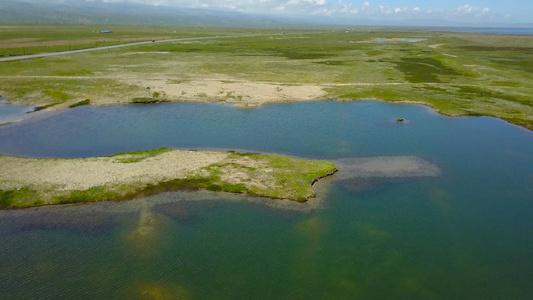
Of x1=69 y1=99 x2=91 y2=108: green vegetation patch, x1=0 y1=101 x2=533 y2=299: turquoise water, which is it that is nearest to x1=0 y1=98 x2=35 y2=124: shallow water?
x1=69 y1=99 x2=91 y2=108: green vegetation patch

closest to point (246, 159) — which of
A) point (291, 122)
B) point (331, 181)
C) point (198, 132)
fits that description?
point (331, 181)

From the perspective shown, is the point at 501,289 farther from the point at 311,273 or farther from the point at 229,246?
the point at 229,246

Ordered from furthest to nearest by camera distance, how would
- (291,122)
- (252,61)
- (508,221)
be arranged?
(252,61) → (291,122) → (508,221)

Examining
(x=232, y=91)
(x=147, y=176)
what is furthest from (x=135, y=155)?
(x=232, y=91)

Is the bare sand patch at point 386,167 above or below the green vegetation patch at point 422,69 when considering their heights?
below

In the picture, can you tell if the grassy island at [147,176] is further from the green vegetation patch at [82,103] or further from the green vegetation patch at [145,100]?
the green vegetation patch at [145,100]

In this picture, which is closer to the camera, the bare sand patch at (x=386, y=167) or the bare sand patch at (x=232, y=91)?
the bare sand patch at (x=386, y=167)

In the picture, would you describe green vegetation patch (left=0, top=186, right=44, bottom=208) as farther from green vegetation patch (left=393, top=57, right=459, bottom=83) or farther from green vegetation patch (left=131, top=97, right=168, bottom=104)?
green vegetation patch (left=393, top=57, right=459, bottom=83)

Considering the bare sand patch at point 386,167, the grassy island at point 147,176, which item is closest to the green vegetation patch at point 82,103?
the grassy island at point 147,176
